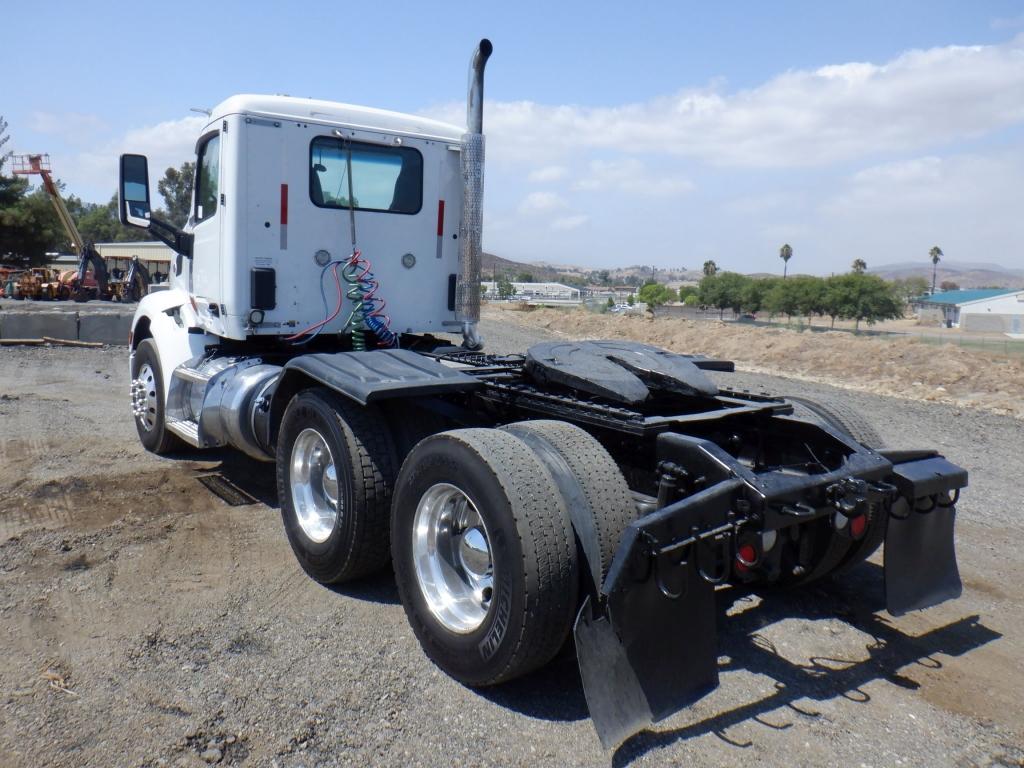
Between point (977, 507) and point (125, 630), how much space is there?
19.6ft

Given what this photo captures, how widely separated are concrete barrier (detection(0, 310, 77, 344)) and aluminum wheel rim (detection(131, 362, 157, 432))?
33.3 ft

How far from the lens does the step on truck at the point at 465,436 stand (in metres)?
3.14

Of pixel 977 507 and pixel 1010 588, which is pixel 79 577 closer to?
pixel 1010 588

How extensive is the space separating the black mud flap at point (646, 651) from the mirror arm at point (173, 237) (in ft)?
17.5

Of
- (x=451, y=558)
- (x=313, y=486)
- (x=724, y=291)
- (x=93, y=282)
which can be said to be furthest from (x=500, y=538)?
(x=724, y=291)

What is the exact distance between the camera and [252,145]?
5.96 metres

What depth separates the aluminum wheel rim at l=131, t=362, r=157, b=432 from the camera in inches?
296

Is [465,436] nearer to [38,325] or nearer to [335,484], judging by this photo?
[335,484]

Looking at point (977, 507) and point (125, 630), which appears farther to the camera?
point (977, 507)

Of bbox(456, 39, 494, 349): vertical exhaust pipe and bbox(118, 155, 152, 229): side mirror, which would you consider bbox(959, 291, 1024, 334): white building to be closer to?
bbox(456, 39, 494, 349): vertical exhaust pipe

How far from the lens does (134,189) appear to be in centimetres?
648

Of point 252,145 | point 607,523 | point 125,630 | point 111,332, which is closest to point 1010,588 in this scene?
point 607,523

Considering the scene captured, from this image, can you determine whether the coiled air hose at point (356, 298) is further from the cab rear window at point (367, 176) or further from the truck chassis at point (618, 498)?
the truck chassis at point (618, 498)

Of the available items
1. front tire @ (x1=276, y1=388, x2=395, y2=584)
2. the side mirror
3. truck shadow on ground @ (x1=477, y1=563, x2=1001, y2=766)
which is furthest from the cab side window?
truck shadow on ground @ (x1=477, y1=563, x2=1001, y2=766)
